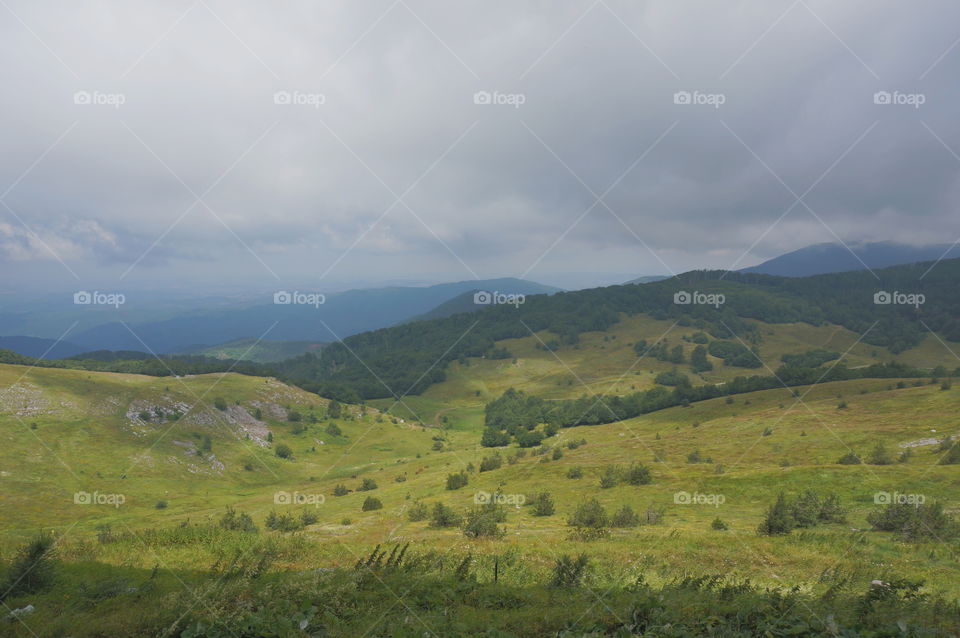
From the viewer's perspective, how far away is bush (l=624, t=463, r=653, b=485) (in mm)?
A: 40562

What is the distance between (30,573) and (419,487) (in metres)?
46.4

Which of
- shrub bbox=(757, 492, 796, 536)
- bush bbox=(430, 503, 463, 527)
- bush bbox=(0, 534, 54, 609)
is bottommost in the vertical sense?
bush bbox=(430, 503, 463, 527)

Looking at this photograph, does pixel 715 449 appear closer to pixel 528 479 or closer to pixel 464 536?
pixel 528 479

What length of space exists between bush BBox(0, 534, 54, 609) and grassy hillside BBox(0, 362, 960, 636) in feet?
1.29

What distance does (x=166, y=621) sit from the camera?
30.4ft

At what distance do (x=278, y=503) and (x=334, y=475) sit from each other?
46022 millimetres

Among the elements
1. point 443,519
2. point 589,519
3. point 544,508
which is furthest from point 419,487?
point 589,519

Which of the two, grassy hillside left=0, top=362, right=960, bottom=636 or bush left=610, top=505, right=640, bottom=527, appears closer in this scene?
grassy hillside left=0, top=362, right=960, bottom=636

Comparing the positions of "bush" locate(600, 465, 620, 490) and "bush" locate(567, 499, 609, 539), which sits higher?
"bush" locate(567, 499, 609, 539)

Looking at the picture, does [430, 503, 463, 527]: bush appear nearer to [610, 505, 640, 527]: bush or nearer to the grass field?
the grass field

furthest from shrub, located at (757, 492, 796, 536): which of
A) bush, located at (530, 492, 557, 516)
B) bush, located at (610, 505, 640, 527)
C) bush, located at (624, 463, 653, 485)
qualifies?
bush, located at (624, 463, 653, 485)

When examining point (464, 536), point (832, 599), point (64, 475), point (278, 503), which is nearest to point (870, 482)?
point (832, 599)

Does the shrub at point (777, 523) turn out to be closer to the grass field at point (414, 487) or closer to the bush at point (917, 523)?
the grass field at point (414, 487)

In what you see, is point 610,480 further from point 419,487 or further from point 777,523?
point 419,487
